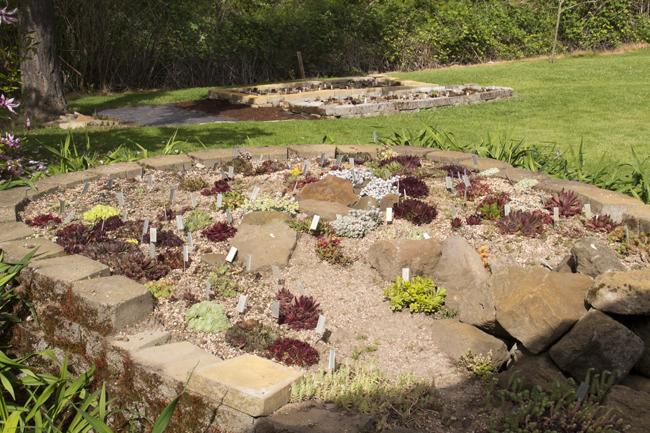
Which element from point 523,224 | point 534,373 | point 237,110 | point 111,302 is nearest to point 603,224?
point 523,224

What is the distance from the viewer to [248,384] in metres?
2.34

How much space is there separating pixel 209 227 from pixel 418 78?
1373cm

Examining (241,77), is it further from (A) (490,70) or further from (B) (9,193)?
(B) (9,193)

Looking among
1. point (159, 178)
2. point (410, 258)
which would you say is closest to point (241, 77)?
point (159, 178)

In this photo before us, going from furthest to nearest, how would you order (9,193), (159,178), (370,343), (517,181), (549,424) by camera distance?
(159,178), (517,181), (9,193), (370,343), (549,424)

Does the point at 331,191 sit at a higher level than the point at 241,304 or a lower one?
higher

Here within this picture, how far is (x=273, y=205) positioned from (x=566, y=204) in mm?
2538

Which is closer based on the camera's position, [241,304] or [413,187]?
[241,304]

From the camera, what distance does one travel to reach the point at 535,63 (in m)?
18.2

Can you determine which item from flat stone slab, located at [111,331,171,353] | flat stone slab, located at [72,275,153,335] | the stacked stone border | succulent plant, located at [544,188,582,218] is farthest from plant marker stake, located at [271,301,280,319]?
succulent plant, located at [544,188,582,218]

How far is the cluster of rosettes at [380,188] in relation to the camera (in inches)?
193

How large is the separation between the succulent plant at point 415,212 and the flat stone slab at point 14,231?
2.98 m

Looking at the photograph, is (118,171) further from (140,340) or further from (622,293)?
(622,293)

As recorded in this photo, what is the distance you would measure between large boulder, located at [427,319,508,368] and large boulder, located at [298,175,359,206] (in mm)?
1981
